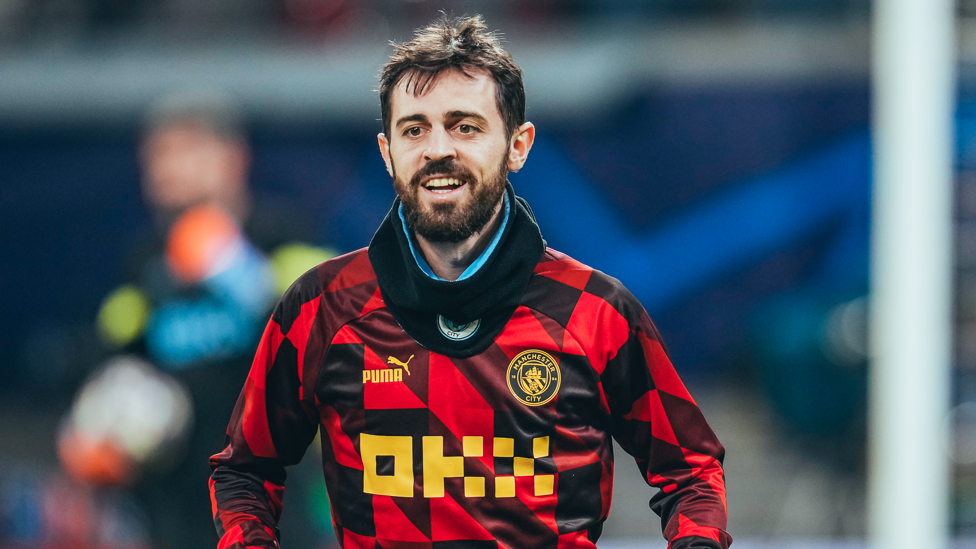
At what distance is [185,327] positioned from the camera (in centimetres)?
305

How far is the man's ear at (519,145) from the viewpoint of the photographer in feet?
5.61

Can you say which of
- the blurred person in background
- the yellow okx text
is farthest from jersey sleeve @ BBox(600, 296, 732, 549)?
the blurred person in background

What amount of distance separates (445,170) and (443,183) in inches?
0.9

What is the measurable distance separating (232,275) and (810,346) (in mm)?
5262

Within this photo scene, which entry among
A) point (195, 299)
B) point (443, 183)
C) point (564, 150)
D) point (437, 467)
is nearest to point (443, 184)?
point (443, 183)

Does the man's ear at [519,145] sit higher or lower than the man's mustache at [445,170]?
higher

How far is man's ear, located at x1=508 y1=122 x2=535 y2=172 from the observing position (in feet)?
5.61

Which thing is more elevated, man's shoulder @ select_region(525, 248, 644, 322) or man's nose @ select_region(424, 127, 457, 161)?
man's nose @ select_region(424, 127, 457, 161)

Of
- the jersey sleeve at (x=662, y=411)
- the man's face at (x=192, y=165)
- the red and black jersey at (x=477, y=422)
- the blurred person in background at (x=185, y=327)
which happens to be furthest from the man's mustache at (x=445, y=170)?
the man's face at (x=192, y=165)

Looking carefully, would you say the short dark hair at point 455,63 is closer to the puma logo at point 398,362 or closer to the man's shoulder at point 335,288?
the man's shoulder at point 335,288

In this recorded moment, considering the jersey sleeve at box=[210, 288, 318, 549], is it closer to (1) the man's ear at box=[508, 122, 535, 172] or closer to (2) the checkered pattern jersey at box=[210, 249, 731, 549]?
(2) the checkered pattern jersey at box=[210, 249, 731, 549]

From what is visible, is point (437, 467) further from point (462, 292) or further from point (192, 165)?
point (192, 165)

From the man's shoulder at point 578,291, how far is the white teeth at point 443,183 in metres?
0.21

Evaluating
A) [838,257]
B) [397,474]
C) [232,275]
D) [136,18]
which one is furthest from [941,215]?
[136,18]
